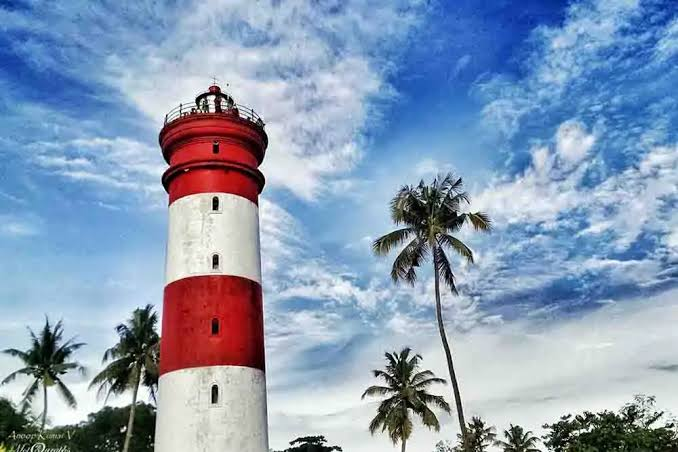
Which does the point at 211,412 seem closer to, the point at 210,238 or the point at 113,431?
the point at 210,238

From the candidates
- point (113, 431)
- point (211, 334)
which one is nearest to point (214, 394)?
point (211, 334)

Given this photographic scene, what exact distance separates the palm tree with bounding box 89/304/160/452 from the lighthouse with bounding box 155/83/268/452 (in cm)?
1908

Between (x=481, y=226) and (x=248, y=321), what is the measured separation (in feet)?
34.7

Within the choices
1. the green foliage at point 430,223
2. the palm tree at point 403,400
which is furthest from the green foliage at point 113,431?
the green foliage at point 430,223

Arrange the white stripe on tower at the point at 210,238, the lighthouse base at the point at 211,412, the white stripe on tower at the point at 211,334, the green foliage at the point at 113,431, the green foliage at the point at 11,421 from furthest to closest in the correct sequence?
the green foliage at the point at 113,431 → the green foliage at the point at 11,421 → the white stripe on tower at the point at 210,238 → the white stripe on tower at the point at 211,334 → the lighthouse base at the point at 211,412

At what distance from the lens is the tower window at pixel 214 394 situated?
23156 mm

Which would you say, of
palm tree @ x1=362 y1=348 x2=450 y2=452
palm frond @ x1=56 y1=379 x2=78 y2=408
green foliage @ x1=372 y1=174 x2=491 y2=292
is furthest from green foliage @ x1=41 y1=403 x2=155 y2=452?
green foliage @ x1=372 y1=174 x2=491 y2=292

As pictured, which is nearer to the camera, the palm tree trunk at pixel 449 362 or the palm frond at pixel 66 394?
the palm tree trunk at pixel 449 362

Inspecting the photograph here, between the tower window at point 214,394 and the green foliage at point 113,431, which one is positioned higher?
the green foliage at point 113,431

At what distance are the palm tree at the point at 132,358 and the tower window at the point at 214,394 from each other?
21.3 m

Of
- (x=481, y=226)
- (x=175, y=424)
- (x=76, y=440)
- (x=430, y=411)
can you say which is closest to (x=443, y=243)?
(x=481, y=226)

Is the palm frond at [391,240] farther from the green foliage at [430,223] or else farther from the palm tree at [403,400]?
the palm tree at [403,400]

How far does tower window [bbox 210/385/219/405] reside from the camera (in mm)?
23156

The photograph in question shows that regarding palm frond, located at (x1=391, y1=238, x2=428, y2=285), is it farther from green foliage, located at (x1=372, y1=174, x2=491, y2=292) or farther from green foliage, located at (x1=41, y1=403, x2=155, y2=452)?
green foliage, located at (x1=41, y1=403, x2=155, y2=452)
